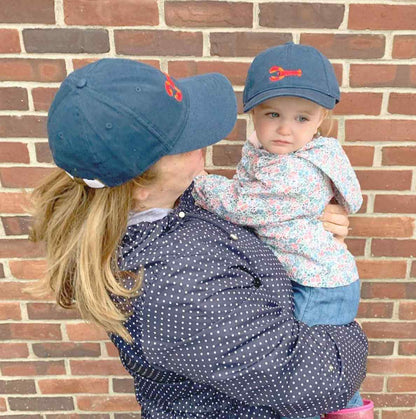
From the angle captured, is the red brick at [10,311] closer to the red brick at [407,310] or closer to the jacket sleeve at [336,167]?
the jacket sleeve at [336,167]

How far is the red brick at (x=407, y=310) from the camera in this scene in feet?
7.26

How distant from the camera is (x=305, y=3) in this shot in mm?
1736

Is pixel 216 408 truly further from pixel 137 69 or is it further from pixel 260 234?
pixel 137 69

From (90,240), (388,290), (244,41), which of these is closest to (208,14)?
(244,41)

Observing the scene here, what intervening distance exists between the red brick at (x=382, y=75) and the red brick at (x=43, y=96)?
3.84 feet

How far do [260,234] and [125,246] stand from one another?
50 cm

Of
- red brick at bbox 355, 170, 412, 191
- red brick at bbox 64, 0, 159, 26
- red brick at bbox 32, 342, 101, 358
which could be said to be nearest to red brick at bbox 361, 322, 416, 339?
red brick at bbox 355, 170, 412, 191

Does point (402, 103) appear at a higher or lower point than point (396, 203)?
higher

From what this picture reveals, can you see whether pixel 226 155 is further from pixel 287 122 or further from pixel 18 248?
pixel 18 248

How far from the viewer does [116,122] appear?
1.02 m

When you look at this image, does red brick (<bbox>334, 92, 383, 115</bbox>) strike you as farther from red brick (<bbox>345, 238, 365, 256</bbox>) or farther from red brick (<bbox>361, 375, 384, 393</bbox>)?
red brick (<bbox>361, 375, 384, 393</bbox>)

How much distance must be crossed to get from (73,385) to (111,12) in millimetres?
1827

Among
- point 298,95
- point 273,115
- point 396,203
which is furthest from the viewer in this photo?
point 396,203

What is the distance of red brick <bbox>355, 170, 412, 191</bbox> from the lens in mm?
1969
